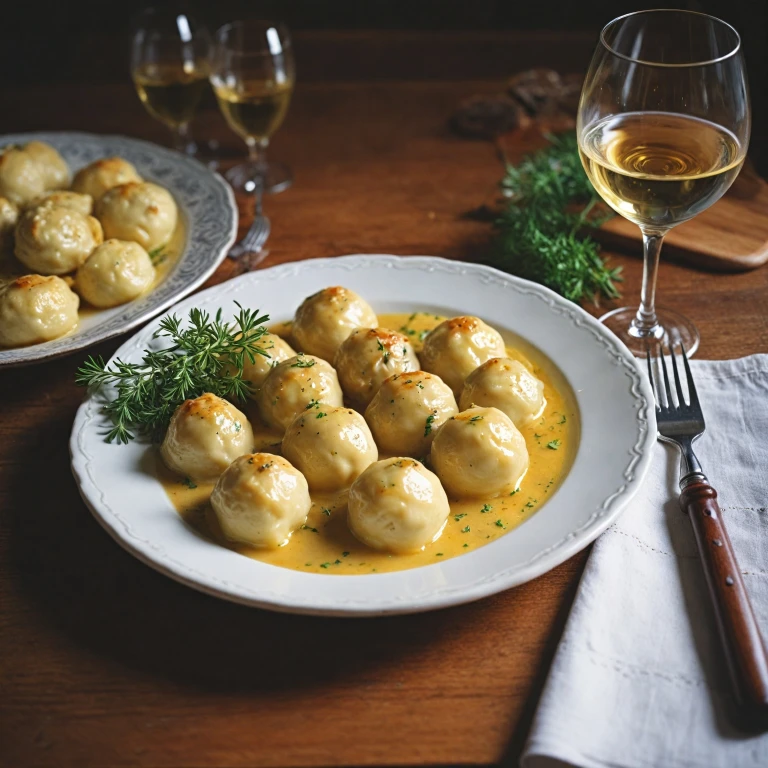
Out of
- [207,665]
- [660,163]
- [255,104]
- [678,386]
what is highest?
[660,163]

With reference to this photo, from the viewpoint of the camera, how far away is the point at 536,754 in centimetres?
129

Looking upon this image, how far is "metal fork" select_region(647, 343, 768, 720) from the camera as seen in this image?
131 centimetres

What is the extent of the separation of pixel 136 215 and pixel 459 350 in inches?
42.0

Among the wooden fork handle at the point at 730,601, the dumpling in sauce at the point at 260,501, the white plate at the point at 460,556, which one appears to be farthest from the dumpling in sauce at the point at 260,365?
the wooden fork handle at the point at 730,601

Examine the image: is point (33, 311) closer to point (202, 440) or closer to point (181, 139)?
point (202, 440)

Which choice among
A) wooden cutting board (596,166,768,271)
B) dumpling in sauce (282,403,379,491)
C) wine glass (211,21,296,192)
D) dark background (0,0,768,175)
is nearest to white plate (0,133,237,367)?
wine glass (211,21,296,192)

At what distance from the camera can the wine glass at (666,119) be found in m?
1.86

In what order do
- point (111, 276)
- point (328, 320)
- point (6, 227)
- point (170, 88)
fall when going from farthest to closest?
point (170, 88), point (6, 227), point (111, 276), point (328, 320)

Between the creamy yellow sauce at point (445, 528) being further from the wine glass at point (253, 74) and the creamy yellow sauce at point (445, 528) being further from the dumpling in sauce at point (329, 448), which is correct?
the wine glass at point (253, 74)

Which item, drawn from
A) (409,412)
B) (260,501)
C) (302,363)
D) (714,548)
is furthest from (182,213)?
(714,548)

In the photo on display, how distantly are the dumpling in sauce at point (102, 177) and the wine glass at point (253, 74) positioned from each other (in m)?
0.41

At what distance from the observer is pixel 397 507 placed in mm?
1537

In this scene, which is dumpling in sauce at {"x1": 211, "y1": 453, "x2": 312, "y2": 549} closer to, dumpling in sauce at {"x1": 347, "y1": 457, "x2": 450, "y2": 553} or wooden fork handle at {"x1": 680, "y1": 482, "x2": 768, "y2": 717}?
dumpling in sauce at {"x1": 347, "y1": 457, "x2": 450, "y2": 553}

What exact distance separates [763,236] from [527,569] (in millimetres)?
1571
